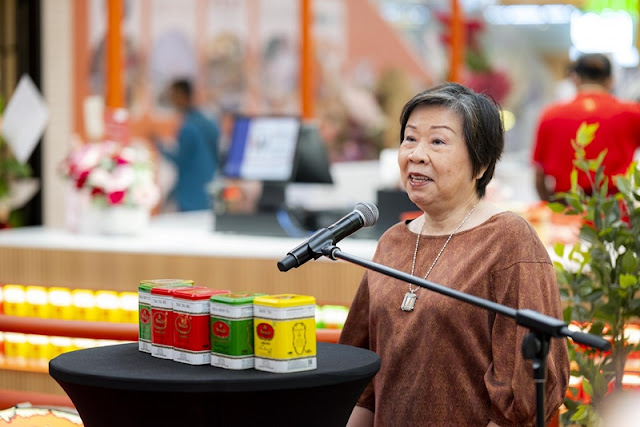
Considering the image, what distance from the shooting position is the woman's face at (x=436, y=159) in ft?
7.95

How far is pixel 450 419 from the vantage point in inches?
95.6

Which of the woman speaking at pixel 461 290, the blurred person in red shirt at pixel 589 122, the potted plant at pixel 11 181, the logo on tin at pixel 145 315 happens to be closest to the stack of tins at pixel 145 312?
the logo on tin at pixel 145 315

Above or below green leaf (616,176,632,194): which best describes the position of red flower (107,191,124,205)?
below

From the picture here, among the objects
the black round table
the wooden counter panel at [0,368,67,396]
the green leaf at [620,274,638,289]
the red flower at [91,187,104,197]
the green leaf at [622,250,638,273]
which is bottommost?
the wooden counter panel at [0,368,67,396]

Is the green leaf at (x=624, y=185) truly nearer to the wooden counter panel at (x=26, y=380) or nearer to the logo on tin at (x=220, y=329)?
the logo on tin at (x=220, y=329)

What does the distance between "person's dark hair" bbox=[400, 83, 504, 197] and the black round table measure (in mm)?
571

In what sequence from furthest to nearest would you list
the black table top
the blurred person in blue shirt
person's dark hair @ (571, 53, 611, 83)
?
the blurred person in blue shirt → person's dark hair @ (571, 53, 611, 83) → the black table top

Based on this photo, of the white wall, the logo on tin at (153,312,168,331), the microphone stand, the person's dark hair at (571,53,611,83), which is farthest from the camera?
the white wall

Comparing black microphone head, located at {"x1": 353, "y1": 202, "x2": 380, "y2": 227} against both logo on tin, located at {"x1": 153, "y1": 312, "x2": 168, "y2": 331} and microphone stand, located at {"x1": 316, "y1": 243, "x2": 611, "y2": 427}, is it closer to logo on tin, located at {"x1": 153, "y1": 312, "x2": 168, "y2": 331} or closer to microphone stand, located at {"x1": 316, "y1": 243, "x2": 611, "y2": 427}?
microphone stand, located at {"x1": 316, "y1": 243, "x2": 611, "y2": 427}

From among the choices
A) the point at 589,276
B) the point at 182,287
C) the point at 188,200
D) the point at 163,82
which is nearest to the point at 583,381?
the point at 589,276

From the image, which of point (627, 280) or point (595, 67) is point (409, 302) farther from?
point (595, 67)

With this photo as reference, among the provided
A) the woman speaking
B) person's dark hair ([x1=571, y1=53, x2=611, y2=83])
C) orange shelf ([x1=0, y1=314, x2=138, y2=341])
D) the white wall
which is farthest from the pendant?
the white wall

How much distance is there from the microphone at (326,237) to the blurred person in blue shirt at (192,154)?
6.56 meters

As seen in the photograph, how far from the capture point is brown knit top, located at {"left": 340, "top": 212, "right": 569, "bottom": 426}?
2324mm
